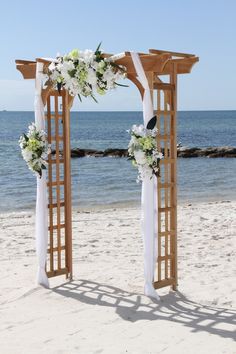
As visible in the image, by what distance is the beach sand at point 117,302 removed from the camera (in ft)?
17.1

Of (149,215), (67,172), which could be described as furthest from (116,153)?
(149,215)

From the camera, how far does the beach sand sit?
5199 millimetres

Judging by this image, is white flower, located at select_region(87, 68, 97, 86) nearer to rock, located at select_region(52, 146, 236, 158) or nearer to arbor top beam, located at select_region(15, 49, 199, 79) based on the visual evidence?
arbor top beam, located at select_region(15, 49, 199, 79)

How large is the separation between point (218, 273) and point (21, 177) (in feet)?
59.3

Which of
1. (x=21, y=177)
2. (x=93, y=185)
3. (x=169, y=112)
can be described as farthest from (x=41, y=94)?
(x=21, y=177)

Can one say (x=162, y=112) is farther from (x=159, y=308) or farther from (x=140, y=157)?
(x=159, y=308)

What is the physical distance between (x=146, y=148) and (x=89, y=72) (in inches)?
39.8

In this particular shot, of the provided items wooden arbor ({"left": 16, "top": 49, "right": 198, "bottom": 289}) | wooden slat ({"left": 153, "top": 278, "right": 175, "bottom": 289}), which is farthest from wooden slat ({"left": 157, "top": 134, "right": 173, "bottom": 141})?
wooden slat ({"left": 153, "top": 278, "right": 175, "bottom": 289})

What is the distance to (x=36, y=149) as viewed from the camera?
681cm

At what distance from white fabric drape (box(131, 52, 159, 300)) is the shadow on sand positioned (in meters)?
0.25

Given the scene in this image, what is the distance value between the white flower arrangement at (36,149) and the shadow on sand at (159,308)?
4.97 ft

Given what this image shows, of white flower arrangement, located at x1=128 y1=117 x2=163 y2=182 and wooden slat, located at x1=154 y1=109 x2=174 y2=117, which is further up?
wooden slat, located at x1=154 y1=109 x2=174 y2=117

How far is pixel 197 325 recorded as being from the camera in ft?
18.4

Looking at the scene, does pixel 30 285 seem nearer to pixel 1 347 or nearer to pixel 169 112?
pixel 1 347
